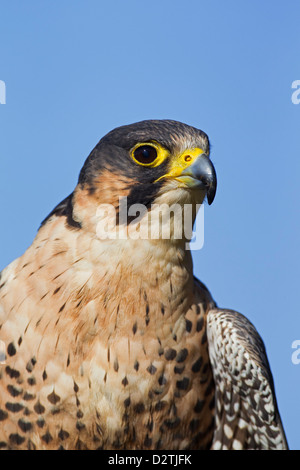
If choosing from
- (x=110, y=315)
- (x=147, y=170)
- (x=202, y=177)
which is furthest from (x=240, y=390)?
(x=147, y=170)

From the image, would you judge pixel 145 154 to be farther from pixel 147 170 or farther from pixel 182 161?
pixel 182 161

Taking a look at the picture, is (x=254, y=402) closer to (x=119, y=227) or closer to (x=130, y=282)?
(x=130, y=282)

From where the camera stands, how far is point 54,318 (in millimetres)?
3293

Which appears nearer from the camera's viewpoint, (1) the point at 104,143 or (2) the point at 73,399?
(2) the point at 73,399

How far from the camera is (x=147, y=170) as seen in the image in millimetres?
3314

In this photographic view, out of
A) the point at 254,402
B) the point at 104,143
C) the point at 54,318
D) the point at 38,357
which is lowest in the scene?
the point at 254,402

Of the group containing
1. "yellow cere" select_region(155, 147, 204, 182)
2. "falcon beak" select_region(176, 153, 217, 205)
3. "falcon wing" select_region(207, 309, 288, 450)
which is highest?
"yellow cere" select_region(155, 147, 204, 182)

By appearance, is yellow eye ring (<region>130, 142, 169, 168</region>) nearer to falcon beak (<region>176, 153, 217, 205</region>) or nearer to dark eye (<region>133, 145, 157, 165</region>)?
dark eye (<region>133, 145, 157, 165</region>)

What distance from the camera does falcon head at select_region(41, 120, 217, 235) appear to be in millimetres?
3248

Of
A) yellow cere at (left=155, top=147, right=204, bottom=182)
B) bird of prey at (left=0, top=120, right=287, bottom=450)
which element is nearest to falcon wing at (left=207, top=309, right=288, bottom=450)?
bird of prey at (left=0, top=120, right=287, bottom=450)

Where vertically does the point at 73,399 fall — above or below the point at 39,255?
below

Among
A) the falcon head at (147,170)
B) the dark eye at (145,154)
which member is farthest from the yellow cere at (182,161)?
the dark eye at (145,154)
